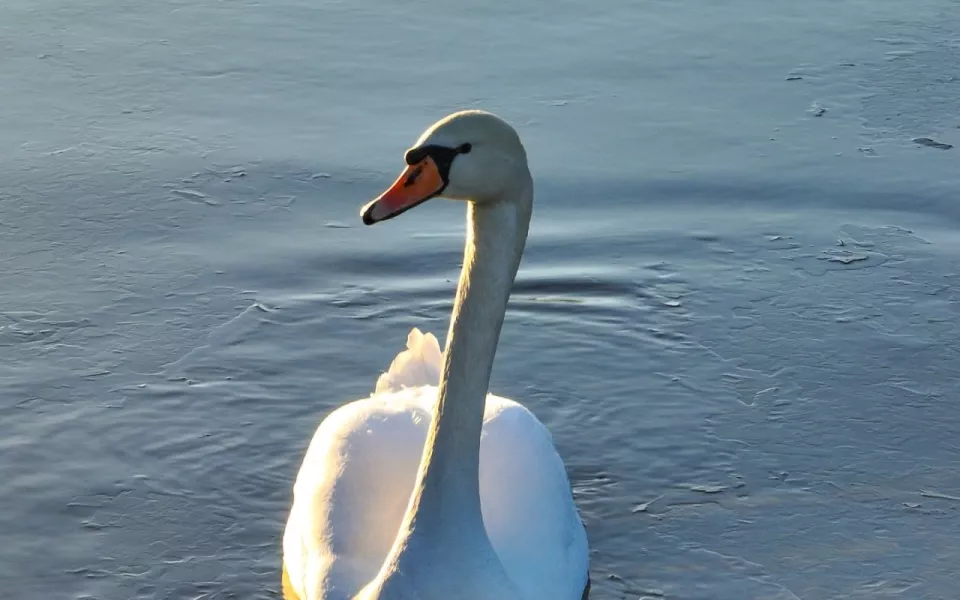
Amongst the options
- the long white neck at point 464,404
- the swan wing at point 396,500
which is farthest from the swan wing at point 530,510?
the long white neck at point 464,404

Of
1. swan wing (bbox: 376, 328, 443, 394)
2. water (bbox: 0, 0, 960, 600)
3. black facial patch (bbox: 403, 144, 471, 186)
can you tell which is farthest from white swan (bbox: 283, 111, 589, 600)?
water (bbox: 0, 0, 960, 600)

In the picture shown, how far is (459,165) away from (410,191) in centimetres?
17

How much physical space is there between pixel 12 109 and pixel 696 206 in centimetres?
389

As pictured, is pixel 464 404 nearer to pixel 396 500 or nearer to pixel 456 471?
pixel 456 471

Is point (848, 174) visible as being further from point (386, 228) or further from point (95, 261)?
point (95, 261)

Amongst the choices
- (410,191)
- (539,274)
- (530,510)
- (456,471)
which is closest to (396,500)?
(530,510)

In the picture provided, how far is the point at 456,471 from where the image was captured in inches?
191

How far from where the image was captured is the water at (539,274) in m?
6.11

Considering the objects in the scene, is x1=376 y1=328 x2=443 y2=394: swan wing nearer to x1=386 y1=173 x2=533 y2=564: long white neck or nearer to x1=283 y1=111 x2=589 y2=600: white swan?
x1=283 y1=111 x2=589 y2=600: white swan

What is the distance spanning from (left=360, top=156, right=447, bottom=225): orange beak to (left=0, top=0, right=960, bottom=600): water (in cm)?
177

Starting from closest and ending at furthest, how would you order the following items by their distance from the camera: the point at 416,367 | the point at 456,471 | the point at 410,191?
the point at 410,191
the point at 456,471
the point at 416,367

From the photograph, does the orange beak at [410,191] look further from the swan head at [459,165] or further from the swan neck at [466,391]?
the swan neck at [466,391]

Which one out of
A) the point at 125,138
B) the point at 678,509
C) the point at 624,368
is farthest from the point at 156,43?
the point at 678,509

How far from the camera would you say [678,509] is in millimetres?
6227
